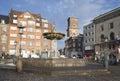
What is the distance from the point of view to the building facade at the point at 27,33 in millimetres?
69375

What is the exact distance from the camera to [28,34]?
7175 centimetres

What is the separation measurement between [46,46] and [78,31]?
1324 inches

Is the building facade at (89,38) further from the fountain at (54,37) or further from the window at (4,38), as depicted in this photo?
the fountain at (54,37)

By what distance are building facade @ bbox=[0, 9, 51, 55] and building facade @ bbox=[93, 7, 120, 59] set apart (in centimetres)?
2064

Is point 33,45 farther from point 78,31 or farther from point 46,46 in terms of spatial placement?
point 78,31

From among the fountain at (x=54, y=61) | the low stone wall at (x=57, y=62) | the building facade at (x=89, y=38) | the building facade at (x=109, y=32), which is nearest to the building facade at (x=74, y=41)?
the building facade at (x=89, y=38)

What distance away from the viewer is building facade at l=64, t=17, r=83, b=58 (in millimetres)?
87188

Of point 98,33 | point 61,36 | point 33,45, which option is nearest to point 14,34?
point 33,45

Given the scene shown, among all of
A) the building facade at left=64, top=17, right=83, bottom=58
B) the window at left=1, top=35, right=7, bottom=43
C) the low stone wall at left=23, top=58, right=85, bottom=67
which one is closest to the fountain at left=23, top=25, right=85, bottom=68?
the low stone wall at left=23, top=58, right=85, bottom=67

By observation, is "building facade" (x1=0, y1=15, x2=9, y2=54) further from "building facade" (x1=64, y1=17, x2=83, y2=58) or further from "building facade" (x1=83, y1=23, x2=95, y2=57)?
"building facade" (x1=64, y1=17, x2=83, y2=58)

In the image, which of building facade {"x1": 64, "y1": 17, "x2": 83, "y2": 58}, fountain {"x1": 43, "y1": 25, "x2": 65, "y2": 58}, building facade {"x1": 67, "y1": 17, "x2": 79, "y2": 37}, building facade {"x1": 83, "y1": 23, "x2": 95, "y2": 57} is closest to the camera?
fountain {"x1": 43, "y1": 25, "x2": 65, "y2": 58}

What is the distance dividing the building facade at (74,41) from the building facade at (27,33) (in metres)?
18.2

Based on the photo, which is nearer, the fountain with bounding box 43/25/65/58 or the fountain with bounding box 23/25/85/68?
the fountain with bounding box 23/25/85/68

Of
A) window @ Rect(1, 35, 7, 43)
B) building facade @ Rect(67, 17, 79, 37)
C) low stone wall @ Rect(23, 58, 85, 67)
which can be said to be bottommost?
low stone wall @ Rect(23, 58, 85, 67)
